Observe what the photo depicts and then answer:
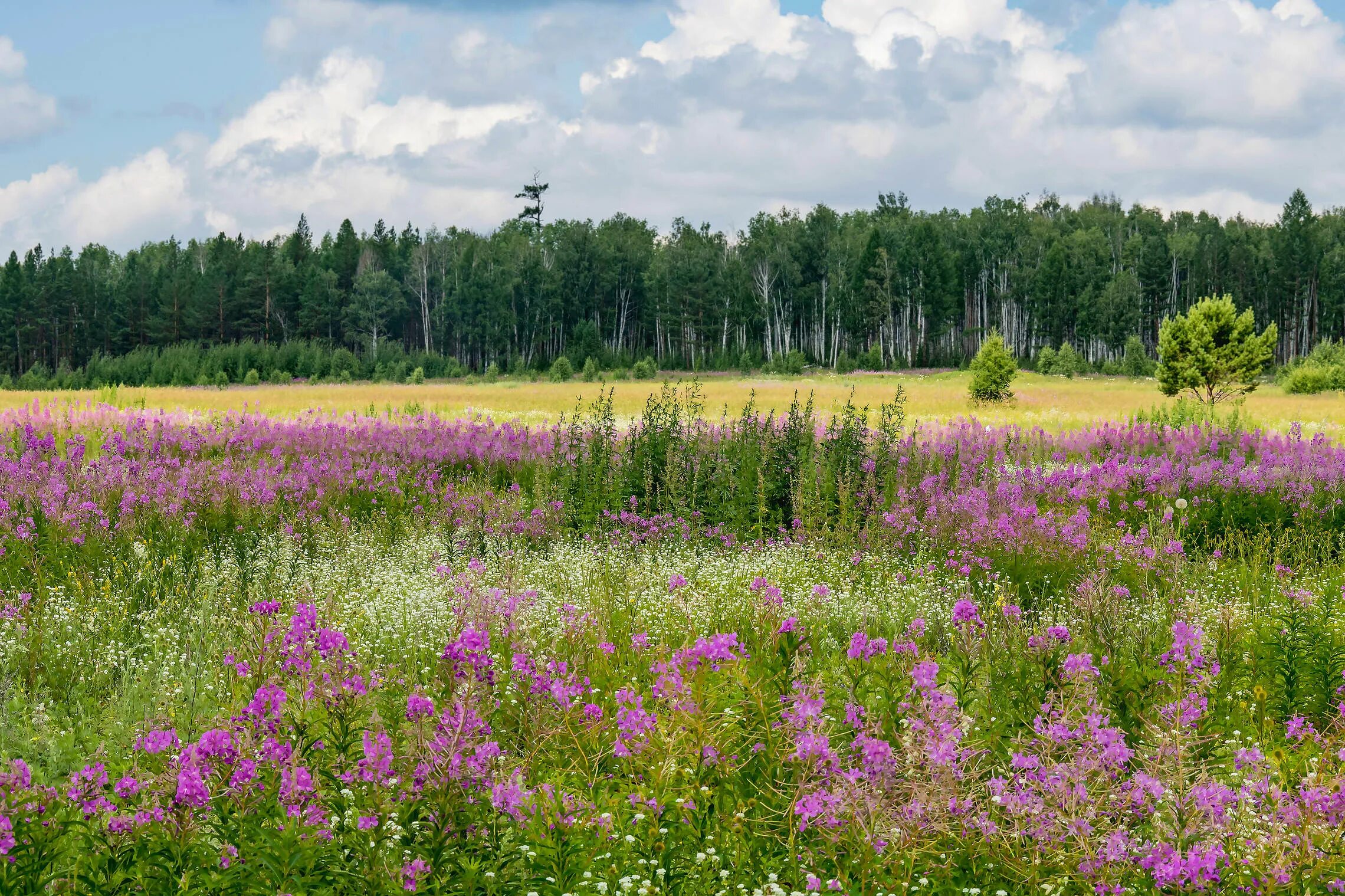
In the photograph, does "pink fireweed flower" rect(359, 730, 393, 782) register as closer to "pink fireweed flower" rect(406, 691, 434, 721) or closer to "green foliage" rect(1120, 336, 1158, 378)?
"pink fireweed flower" rect(406, 691, 434, 721)

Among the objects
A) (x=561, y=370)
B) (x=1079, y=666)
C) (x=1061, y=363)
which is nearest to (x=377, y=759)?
(x=1079, y=666)

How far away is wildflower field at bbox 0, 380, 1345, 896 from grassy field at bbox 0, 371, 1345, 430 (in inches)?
342

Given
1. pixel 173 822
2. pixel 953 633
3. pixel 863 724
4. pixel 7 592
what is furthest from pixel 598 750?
pixel 7 592

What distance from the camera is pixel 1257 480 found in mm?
11281

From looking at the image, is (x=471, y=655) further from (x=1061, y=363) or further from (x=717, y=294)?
(x=717, y=294)

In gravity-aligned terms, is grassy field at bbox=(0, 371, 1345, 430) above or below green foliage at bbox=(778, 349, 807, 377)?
below

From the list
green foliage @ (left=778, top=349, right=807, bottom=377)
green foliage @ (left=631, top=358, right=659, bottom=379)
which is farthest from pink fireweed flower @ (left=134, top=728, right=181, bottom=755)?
green foliage @ (left=631, top=358, right=659, bottom=379)

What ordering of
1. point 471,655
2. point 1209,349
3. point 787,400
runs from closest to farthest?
1. point 471,655
2. point 1209,349
3. point 787,400

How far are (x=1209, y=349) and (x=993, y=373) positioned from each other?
935 centimetres

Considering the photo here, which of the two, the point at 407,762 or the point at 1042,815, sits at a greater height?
the point at 407,762

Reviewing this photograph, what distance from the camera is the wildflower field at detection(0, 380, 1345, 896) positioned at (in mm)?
3252

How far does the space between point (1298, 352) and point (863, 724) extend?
102 m

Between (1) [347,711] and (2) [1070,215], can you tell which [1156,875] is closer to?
(1) [347,711]

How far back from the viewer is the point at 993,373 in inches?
1309
